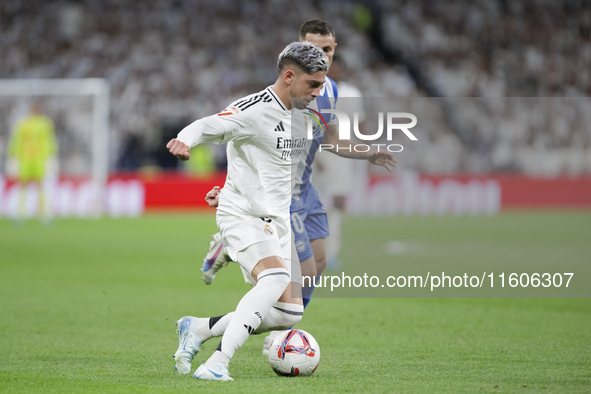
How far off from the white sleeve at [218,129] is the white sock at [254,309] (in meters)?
0.72

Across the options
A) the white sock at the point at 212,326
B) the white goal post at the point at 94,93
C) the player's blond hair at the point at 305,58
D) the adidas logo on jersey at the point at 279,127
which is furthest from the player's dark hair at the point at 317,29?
the white goal post at the point at 94,93

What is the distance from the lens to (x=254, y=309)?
414cm

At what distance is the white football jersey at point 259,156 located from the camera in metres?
4.16

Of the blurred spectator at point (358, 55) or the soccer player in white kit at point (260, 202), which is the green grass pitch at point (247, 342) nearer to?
the soccer player in white kit at point (260, 202)

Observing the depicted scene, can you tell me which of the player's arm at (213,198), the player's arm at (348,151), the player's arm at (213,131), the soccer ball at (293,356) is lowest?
the soccer ball at (293,356)

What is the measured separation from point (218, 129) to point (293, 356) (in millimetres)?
1301

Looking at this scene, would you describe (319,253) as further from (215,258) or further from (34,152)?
(34,152)

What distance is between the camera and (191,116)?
887 inches

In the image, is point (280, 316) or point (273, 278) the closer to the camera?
point (273, 278)

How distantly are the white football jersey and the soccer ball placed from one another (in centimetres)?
69

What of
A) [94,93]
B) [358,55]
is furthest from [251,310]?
[358,55]

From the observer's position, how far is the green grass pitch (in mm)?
4148

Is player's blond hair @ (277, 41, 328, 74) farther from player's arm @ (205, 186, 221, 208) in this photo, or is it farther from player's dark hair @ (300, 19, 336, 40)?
player's dark hair @ (300, 19, 336, 40)

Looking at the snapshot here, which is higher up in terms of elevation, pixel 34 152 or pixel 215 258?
pixel 215 258
